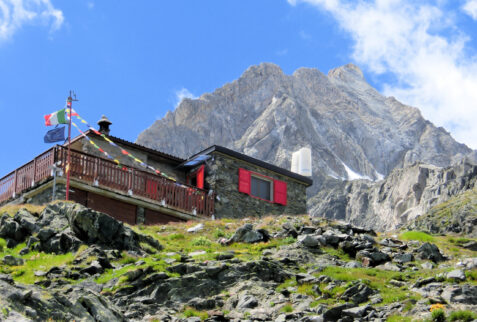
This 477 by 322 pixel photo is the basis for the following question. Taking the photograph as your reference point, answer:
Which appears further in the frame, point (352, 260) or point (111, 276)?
point (352, 260)

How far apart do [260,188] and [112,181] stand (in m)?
10.4

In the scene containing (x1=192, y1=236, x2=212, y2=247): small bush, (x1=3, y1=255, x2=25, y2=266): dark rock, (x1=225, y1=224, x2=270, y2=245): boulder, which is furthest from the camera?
(x1=225, y1=224, x2=270, y2=245): boulder

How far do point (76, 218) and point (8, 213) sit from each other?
4651 mm

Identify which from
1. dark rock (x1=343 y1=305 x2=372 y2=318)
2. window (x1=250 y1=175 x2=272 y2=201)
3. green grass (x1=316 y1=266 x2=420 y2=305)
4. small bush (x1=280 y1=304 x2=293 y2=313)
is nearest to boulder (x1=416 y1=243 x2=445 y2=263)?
green grass (x1=316 y1=266 x2=420 y2=305)

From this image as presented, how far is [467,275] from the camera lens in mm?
19328

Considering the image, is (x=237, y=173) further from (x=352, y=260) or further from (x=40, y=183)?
(x=352, y=260)

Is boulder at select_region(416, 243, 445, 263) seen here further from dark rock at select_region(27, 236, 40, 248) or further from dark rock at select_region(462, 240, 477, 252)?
dark rock at select_region(27, 236, 40, 248)

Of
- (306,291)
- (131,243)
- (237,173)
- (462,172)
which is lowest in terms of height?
(306,291)

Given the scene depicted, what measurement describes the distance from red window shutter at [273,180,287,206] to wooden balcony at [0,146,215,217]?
505 centimetres

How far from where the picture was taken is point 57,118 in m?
31.9

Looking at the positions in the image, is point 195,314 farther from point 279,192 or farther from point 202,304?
point 279,192

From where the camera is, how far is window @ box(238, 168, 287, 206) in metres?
38.2

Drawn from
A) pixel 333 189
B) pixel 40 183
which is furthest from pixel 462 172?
pixel 40 183

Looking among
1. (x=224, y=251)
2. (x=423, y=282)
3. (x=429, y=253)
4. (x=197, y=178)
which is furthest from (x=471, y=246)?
(x=197, y=178)
